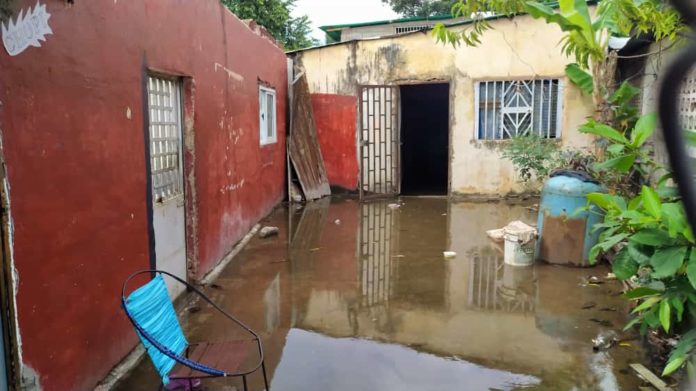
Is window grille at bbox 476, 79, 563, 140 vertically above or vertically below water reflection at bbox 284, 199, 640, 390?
above

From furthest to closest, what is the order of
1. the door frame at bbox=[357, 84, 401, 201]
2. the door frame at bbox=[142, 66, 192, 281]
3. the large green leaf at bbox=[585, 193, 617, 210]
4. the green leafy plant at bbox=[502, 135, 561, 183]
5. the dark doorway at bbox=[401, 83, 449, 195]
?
the dark doorway at bbox=[401, 83, 449, 195] → the door frame at bbox=[357, 84, 401, 201] → the green leafy plant at bbox=[502, 135, 561, 183] → the door frame at bbox=[142, 66, 192, 281] → the large green leaf at bbox=[585, 193, 617, 210]

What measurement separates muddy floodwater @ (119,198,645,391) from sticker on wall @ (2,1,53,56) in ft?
6.88

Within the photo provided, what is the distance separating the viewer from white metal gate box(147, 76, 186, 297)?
4566 millimetres

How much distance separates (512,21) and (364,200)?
4338mm

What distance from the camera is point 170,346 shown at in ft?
10.4

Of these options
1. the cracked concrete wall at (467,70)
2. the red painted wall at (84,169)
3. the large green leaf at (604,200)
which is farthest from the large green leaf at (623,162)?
the cracked concrete wall at (467,70)

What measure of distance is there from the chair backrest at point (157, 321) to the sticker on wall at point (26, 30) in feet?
4.33

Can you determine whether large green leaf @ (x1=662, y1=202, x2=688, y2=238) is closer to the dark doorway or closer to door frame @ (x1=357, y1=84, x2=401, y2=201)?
door frame @ (x1=357, y1=84, x2=401, y2=201)

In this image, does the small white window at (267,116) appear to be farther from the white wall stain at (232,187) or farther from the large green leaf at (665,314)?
the large green leaf at (665,314)

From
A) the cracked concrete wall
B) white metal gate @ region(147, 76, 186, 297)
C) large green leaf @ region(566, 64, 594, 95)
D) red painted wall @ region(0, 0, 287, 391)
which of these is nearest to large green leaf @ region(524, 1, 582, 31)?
large green leaf @ region(566, 64, 594, 95)

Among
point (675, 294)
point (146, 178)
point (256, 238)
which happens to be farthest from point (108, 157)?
point (256, 238)

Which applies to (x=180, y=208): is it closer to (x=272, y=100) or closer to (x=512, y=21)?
(x=272, y=100)

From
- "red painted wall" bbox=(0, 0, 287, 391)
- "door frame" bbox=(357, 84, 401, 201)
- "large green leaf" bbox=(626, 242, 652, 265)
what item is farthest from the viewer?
"door frame" bbox=(357, 84, 401, 201)

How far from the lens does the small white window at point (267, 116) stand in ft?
29.5
